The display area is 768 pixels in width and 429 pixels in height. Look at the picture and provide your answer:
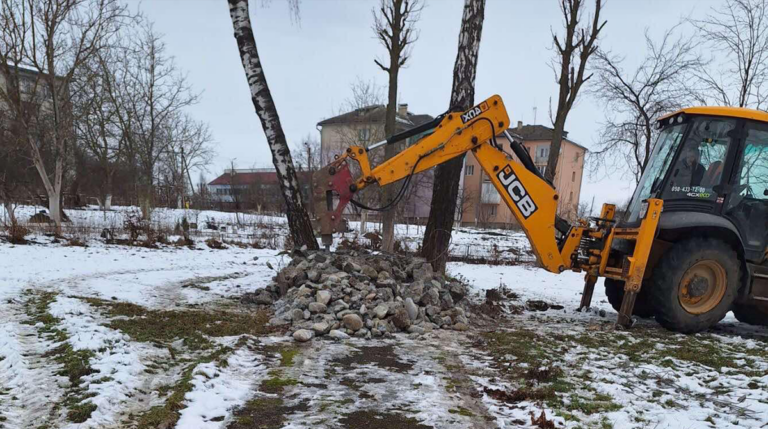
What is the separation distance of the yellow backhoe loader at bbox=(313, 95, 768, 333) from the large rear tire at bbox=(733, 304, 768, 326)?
21 millimetres

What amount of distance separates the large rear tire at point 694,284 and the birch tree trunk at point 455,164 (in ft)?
11.6

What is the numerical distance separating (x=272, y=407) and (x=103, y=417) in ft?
3.50

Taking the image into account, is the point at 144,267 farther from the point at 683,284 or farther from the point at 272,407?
the point at 683,284

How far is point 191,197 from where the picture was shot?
1576 inches

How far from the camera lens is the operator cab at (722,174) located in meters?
5.81

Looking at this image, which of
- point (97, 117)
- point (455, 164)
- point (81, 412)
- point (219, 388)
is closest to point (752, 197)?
Result: point (455, 164)

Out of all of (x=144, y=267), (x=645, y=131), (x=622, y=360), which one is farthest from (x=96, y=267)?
(x=645, y=131)

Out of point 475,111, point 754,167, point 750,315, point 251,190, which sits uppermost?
point 251,190

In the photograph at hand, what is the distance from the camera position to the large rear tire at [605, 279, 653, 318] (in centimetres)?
680

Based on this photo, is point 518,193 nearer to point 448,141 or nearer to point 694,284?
point 448,141

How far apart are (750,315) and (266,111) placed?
27.3 ft

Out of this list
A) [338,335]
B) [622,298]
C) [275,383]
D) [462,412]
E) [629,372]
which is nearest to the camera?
[462,412]

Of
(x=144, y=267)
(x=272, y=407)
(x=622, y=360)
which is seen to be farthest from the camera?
(x=144, y=267)

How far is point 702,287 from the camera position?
5.88 meters
